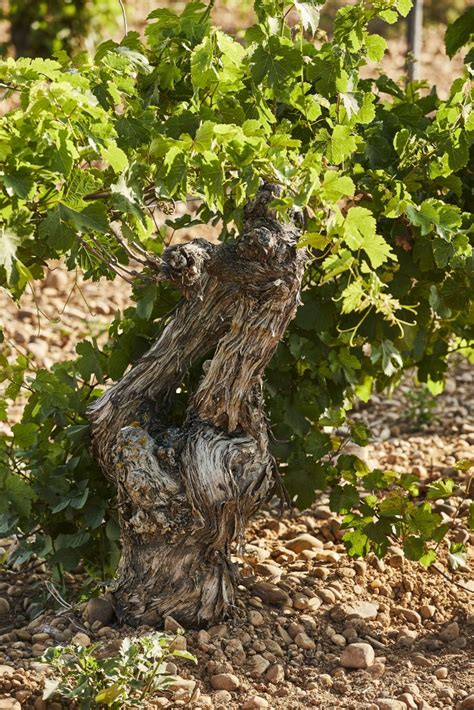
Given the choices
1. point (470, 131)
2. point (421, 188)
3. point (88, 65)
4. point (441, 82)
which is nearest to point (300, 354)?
point (421, 188)

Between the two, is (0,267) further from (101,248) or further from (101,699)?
(101,699)

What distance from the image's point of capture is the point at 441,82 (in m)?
10.1

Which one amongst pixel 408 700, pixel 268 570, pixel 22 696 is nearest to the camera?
pixel 22 696

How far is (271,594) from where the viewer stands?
3.39 meters

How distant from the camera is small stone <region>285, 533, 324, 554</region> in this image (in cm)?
387

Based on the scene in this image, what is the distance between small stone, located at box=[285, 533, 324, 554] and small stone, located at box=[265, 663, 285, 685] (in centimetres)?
89

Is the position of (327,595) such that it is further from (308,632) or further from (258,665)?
(258,665)

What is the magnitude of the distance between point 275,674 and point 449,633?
0.62 meters

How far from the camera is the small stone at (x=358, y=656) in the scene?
306 cm

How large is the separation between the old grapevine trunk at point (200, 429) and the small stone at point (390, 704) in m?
0.57

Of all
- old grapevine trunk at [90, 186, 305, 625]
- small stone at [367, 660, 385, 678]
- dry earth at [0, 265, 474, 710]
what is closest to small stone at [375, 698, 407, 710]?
dry earth at [0, 265, 474, 710]

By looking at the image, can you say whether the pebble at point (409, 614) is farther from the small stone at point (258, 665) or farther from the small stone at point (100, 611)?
the small stone at point (100, 611)

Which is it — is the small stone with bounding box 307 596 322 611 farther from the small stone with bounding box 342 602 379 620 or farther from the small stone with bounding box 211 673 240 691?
the small stone with bounding box 211 673 240 691

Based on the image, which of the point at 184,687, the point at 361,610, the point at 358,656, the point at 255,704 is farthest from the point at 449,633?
the point at 184,687
